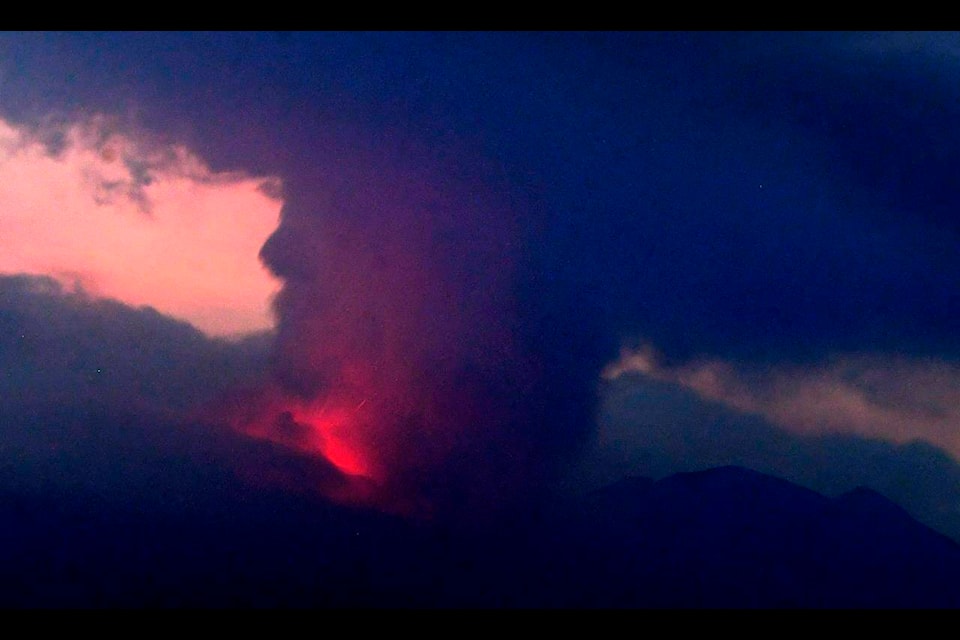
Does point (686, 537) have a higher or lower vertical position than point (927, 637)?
higher

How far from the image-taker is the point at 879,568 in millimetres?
5844

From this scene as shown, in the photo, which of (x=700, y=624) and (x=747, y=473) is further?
(x=747, y=473)
